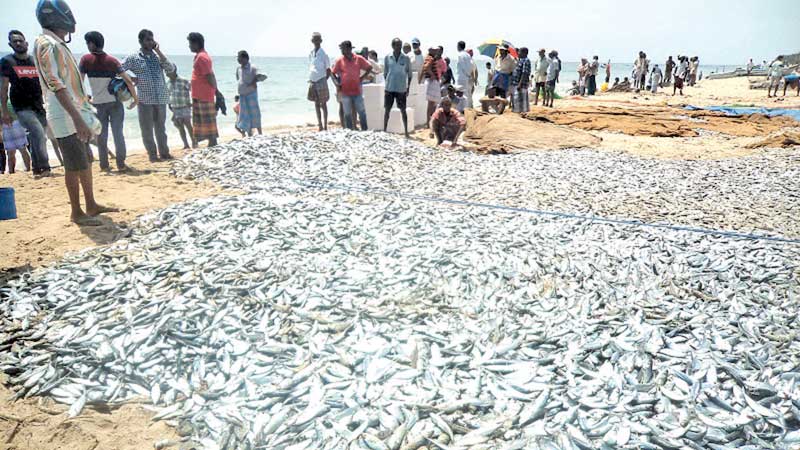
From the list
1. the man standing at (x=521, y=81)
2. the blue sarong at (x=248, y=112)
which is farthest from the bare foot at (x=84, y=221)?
the man standing at (x=521, y=81)

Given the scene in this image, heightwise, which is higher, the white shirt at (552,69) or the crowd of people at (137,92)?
the white shirt at (552,69)

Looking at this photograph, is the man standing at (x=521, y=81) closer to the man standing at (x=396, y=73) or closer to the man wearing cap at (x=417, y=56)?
the man wearing cap at (x=417, y=56)

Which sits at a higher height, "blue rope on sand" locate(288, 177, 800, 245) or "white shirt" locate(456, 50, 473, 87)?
"white shirt" locate(456, 50, 473, 87)

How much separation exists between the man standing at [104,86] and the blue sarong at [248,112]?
318 cm

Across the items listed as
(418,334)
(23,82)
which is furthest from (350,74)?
(418,334)

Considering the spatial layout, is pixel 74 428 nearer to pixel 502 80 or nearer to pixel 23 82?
pixel 23 82

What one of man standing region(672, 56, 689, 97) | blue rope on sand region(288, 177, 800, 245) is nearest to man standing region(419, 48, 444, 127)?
blue rope on sand region(288, 177, 800, 245)

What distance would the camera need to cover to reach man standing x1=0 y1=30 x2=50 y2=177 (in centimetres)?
684

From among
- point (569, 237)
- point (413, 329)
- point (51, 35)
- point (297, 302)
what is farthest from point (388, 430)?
point (51, 35)

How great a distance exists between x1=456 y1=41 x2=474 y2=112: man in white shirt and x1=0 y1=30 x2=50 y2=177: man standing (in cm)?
907

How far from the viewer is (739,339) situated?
3400 mm

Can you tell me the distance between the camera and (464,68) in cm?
1320

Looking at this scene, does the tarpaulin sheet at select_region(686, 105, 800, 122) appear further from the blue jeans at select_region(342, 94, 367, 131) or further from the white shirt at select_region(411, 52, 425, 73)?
the blue jeans at select_region(342, 94, 367, 131)

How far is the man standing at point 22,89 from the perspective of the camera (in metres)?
6.84
